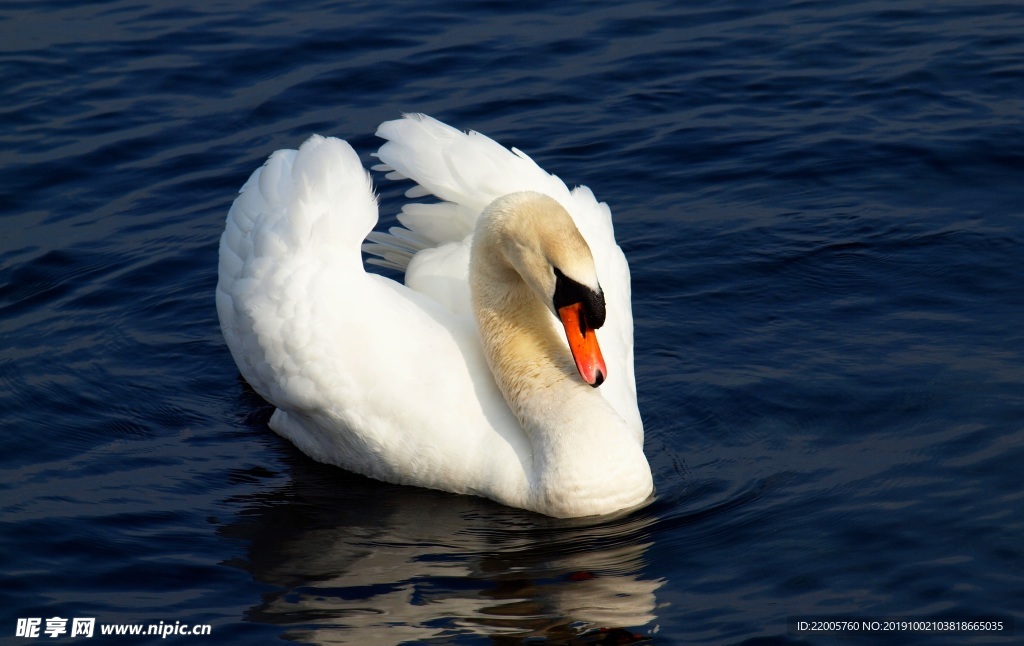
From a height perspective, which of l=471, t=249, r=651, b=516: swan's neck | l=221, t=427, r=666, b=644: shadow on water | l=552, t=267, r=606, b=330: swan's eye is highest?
l=552, t=267, r=606, b=330: swan's eye

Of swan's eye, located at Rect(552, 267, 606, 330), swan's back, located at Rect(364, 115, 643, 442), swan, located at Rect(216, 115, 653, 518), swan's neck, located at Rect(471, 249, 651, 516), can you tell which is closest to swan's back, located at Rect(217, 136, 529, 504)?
swan, located at Rect(216, 115, 653, 518)

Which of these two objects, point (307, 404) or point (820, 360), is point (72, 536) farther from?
point (820, 360)

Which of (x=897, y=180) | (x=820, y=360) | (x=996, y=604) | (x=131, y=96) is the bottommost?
(x=996, y=604)

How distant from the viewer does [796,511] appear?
6.95 metres

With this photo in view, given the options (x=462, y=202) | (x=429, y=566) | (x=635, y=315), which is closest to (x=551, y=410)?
(x=429, y=566)

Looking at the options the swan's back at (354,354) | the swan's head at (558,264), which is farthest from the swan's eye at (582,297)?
the swan's back at (354,354)

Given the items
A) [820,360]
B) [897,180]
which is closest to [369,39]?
[897,180]

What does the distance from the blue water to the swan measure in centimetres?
25

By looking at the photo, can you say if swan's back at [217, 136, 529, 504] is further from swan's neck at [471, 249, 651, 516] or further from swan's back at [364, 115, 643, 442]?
swan's back at [364, 115, 643, 442]

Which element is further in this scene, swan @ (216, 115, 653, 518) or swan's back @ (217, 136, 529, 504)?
swan's back @ (217, 136, 529, 504)

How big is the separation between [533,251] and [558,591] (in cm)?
162

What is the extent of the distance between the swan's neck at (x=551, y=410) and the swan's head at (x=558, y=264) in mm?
268

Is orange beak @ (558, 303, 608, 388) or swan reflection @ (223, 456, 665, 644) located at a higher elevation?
orange beak @ (558, 303, 608, 388)

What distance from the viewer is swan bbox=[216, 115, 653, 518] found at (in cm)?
713
